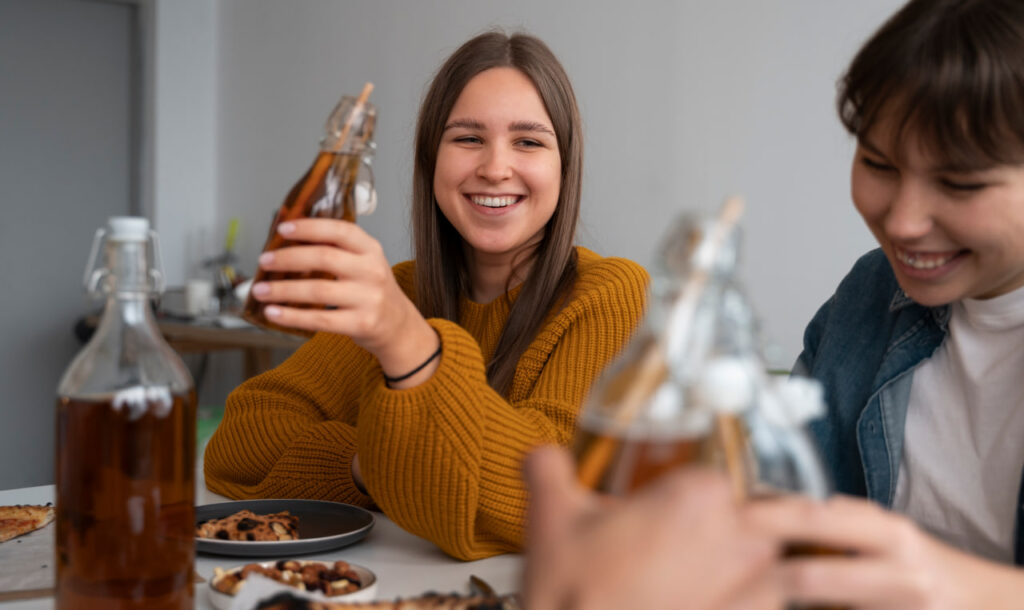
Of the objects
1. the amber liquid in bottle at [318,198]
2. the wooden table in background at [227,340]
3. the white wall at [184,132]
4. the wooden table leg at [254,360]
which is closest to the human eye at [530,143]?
the amber liquid in bottle at [318,198]

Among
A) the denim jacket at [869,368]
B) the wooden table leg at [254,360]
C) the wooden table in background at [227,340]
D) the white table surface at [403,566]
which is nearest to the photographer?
the white table surface at [403,566]

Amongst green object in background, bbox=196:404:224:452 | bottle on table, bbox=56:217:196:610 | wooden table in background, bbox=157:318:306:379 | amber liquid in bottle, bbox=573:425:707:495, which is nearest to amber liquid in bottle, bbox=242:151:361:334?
bottle on table, bbox=56:217:196:610

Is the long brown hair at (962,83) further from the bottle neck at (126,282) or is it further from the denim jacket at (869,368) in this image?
the bottle neck at (126,282)

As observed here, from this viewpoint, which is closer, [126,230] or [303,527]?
[126,230]

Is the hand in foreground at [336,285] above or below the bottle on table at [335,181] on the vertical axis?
below

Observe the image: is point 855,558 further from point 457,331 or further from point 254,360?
point 254,360

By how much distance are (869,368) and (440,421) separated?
0.49 meters

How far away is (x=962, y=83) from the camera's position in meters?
0.72

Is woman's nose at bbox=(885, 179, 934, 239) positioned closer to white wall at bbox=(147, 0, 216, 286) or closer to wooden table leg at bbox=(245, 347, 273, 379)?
wooden table leg at bbox=(245, 347, 273, 379)

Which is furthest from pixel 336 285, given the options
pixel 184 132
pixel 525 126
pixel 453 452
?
pixel 184 132

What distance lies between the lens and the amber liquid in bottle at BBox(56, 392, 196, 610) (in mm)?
616

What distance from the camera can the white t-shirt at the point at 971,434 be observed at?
93 cm

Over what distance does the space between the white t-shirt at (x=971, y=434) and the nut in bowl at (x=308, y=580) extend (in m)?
0.58

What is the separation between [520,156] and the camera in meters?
1.42
